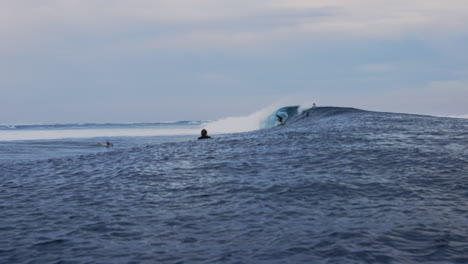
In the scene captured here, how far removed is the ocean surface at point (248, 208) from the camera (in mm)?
5727

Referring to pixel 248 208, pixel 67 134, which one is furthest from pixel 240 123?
pixel 248 208

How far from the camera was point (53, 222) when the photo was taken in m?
7.61

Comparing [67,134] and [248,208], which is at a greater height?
[67,134]

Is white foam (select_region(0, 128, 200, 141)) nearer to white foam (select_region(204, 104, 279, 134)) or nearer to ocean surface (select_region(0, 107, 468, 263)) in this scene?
white foam (select_region(204, 104, 279, 134))

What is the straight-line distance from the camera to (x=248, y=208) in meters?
8.02

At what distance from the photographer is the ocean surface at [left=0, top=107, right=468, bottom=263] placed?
5.73 meters

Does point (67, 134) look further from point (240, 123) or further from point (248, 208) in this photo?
point (248, 208)

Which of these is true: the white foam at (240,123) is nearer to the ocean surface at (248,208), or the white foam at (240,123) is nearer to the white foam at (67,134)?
Result: the white foam at (67,134)

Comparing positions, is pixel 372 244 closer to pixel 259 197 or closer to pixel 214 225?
pixel 214 225

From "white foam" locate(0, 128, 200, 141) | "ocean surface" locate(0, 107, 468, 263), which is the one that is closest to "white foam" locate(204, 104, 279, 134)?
"white foam" locate(0, 128, 200, 141)

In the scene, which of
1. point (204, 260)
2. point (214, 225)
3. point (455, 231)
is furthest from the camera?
point (214, 225)

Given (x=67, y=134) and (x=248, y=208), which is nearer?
(x=248, y=208)

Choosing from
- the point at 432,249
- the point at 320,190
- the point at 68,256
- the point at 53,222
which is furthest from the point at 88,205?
the point at 432,249

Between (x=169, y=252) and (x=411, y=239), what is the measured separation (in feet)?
11.5
